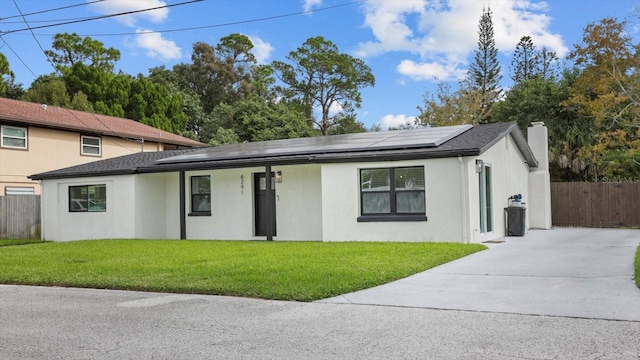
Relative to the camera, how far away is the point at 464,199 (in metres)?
13.6

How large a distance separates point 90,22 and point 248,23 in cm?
453

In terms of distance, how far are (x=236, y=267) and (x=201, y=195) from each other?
885cm

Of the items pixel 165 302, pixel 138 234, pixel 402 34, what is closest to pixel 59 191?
pixel 138 234

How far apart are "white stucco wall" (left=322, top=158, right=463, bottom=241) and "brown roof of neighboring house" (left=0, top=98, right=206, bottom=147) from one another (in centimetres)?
1514

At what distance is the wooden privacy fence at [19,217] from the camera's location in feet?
69.2

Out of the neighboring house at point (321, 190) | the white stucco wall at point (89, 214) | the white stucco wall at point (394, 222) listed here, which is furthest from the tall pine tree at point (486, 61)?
the white stucco wall at point (89, 214)

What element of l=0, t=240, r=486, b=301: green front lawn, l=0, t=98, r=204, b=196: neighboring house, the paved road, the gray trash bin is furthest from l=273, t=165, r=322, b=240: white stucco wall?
l=0, t=98, r=204, b=196: neighboring house

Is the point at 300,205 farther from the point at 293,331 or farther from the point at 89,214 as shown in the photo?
the point at 293,331

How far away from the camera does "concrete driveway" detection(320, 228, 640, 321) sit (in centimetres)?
642

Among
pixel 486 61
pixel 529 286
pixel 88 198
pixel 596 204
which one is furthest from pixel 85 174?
pixel 486 61

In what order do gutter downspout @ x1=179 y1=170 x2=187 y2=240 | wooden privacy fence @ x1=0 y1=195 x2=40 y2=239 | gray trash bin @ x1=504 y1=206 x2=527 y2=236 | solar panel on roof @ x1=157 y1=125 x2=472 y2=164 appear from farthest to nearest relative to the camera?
1. wooden privacy fence @ x1=0 y1=195 x2=40 y2=239
2. gutter downspout @ x1=179 y1=170 x2=187 y2=240
3. gray trash bin @ x1=504 y1=206 x2=527 y2=236
4. solar panel on roof @ x1=157 y1=125 x2=472 y2=164

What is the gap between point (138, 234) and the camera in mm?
18172

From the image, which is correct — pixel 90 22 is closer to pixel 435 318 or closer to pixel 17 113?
pixel 17 113

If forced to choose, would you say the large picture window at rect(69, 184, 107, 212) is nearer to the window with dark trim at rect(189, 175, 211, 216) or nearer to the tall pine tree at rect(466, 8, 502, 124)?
the window with dark trim at rect(189, 175, 211, 216)
